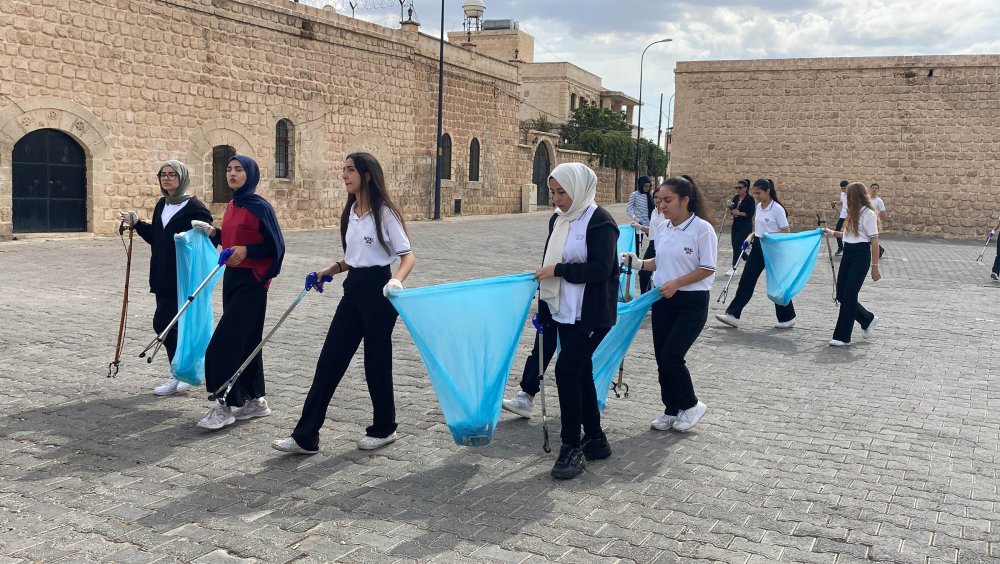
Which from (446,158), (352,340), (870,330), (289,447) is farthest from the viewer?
(446,158)

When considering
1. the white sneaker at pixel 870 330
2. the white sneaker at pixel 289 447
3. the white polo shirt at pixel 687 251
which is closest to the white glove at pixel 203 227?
the white sneaker at pixel 289 447

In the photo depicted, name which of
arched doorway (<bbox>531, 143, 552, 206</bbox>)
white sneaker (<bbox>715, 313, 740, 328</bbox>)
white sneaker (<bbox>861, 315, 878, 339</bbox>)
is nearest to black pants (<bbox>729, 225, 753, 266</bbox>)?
white sneaker (<bbox>715, 313, 740, 328</bbox>)

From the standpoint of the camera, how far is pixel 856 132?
30.7 m

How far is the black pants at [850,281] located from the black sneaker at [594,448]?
508 centimetres

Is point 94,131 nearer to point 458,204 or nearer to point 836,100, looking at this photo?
point 458,204

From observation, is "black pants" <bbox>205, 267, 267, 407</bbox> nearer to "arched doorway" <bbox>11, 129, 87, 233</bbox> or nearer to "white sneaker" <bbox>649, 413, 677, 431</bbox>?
"white sneaker" <bbox>649, 413, 677, 431</bbox>

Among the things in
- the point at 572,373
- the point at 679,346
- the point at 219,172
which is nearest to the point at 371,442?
the point at 572,373

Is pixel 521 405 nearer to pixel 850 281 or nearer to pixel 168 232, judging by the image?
pixel 168 232

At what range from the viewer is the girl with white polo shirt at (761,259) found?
34.6 feet

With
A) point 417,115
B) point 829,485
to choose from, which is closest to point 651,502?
point 829,485

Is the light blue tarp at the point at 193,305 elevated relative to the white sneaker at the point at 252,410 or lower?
elevated

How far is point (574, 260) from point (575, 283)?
0.13 meters

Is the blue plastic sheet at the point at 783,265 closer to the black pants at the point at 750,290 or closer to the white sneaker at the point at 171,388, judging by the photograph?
the black pants at the point at 750,290

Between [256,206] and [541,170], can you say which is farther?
[541,170]
